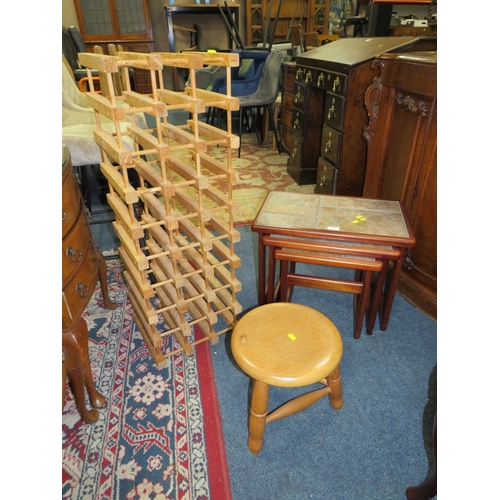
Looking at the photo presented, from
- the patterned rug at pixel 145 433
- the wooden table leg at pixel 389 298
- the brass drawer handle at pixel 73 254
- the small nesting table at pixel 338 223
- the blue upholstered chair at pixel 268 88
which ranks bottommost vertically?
the patterned rug at pixel 145 433

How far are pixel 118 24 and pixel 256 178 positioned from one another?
481 cm

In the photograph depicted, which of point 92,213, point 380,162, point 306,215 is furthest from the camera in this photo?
point 92,213

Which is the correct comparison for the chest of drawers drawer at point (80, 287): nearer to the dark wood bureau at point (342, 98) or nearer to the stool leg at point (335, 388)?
the stool leg at point (335, 388)

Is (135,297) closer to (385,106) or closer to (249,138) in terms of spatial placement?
(385,106)

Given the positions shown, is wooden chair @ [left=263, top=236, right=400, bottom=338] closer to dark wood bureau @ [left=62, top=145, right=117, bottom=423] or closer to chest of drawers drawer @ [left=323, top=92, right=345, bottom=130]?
dark wood bureau @ [left=62, top=145, right=117, bottom=423]

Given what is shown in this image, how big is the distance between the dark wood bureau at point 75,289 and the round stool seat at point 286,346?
18.9 inches

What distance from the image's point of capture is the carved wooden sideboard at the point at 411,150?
1.56 metres

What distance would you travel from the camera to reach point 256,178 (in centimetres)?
345

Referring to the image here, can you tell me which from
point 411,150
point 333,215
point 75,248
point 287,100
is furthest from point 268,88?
point 75,248

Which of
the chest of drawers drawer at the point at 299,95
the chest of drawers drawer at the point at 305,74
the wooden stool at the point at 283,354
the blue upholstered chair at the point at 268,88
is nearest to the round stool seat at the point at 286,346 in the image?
the wooden stool at the point at 283,354

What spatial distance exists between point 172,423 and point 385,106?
1.71 metres

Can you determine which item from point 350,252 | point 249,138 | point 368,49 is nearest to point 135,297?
point 350,252

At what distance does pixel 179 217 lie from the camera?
4.11 feet

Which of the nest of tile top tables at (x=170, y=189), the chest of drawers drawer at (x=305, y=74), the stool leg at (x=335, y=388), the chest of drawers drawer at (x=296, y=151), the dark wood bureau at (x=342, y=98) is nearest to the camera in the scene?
the nest of tile top tables at (x=170, y=189)
